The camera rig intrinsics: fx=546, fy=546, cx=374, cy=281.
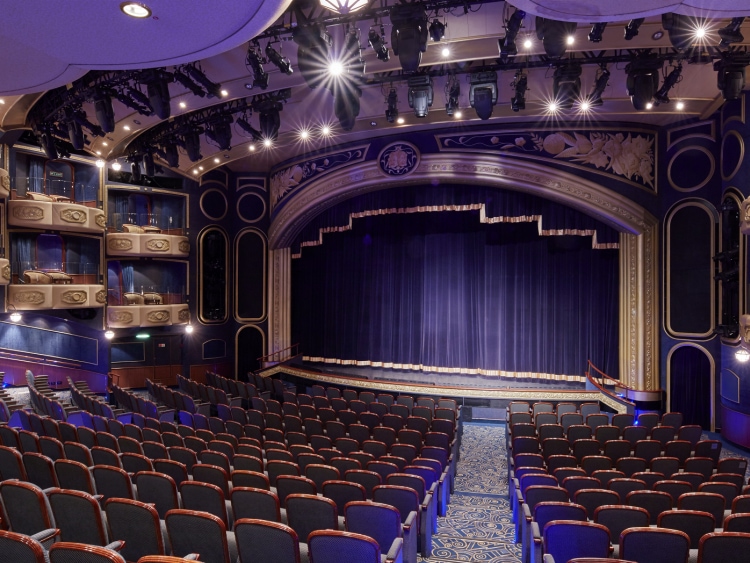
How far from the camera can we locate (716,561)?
3.60 m

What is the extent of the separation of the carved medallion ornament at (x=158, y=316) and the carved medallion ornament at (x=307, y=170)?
15.4 feet

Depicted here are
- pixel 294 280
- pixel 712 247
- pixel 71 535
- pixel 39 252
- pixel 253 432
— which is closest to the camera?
pixel 71 535

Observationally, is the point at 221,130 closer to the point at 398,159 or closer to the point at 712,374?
the point at 398,159

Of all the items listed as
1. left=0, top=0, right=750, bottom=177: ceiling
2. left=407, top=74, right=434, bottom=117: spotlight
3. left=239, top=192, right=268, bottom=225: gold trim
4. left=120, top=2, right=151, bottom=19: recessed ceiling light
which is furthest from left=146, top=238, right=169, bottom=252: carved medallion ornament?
left=120, top=2, right=151, bottom=19: recessed ceiling light

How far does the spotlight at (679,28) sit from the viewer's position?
622 centimetres

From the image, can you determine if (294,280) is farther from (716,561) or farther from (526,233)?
(716,561)

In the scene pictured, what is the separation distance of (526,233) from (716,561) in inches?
494

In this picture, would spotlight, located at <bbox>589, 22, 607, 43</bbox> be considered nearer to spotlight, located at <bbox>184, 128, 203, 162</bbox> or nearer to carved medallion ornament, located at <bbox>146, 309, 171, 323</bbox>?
spotlight, located at <bbox>184, 128, 203, 162</bbox>

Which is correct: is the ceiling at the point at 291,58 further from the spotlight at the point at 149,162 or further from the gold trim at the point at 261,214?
the gold trim at the point at 261,214

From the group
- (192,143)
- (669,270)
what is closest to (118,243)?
(192,143)

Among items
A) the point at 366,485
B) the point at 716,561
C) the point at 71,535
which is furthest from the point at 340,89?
the point at 716,561

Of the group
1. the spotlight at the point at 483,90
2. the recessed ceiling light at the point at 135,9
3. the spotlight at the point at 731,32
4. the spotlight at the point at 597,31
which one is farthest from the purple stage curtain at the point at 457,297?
the recessed ceiling light at the point at 135,9

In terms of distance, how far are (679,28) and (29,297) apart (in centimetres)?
1425

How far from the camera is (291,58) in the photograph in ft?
30.6
